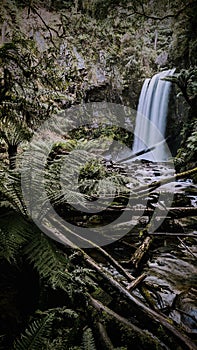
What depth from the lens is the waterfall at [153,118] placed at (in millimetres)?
9969

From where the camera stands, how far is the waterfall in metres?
9.97

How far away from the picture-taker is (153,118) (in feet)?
33.8

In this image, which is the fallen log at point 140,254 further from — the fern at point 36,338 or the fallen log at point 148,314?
the fern at point 36,338

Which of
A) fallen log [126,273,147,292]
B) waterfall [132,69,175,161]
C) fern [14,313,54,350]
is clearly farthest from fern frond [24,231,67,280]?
waterfall [132,69,175,161]

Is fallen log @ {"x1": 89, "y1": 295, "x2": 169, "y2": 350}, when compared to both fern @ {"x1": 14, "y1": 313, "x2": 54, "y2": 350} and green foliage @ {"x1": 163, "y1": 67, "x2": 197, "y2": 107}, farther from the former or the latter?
green foliage @ {"x1": 163, "y1": 67, "x2": 197, "y2": 107}

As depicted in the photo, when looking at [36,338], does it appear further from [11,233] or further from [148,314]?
[148,314]

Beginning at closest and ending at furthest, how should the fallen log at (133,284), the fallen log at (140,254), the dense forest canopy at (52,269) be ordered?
the dense forest canopy at (52,269) → the fallen log at (133,284) → the fallen log at (140,254)

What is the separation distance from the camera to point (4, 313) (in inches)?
54.5

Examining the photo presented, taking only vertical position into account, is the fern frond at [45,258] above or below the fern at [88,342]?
above

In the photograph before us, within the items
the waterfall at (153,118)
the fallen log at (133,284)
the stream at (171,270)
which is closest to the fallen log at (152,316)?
the fallen log at (133,284)

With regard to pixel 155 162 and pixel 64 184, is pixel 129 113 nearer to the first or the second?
pixel 155 162

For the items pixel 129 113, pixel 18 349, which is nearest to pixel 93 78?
pixel 129 113

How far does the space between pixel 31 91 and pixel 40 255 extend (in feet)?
5.31

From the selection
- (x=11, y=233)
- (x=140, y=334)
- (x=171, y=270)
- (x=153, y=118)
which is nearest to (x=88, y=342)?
(x=140, y=334)
